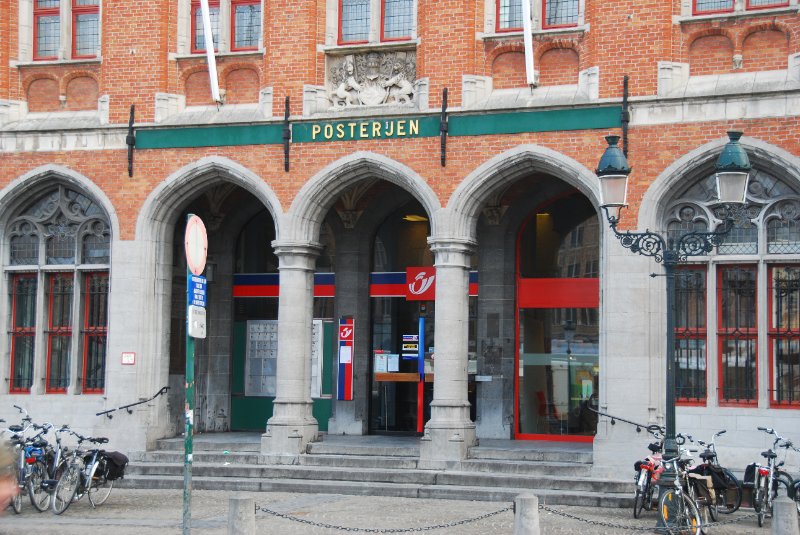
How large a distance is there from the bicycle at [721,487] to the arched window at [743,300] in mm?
2362

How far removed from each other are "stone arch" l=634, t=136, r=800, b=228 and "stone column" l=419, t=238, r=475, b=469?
2.79 meters

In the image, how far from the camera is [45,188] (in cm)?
2141

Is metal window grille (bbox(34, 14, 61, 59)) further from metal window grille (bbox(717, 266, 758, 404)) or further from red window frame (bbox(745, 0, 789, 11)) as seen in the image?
metal window grille (bbox(717, 266, 758, 404))

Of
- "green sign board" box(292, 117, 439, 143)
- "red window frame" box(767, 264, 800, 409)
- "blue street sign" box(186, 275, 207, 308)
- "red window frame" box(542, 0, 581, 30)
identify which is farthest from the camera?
"green sign board" box(292, 117, 439, 143)

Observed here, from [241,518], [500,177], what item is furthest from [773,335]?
[241,518]

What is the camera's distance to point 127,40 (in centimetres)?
2083

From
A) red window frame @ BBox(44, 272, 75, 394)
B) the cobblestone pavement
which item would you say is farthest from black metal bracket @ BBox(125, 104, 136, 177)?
the cobblestone pavement

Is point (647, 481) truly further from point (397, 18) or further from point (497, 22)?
point (397, 18)

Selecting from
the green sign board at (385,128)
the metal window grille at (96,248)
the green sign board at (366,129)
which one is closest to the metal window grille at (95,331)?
the metal window grille at (96,248)

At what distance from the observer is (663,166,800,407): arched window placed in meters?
17.5

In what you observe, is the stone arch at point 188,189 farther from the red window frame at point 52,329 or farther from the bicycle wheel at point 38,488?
the bicycle wheel at point 38,488

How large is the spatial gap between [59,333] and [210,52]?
17.5 feet

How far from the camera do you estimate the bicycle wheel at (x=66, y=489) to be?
1582cm

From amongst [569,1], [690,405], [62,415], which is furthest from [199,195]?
[690,405]
